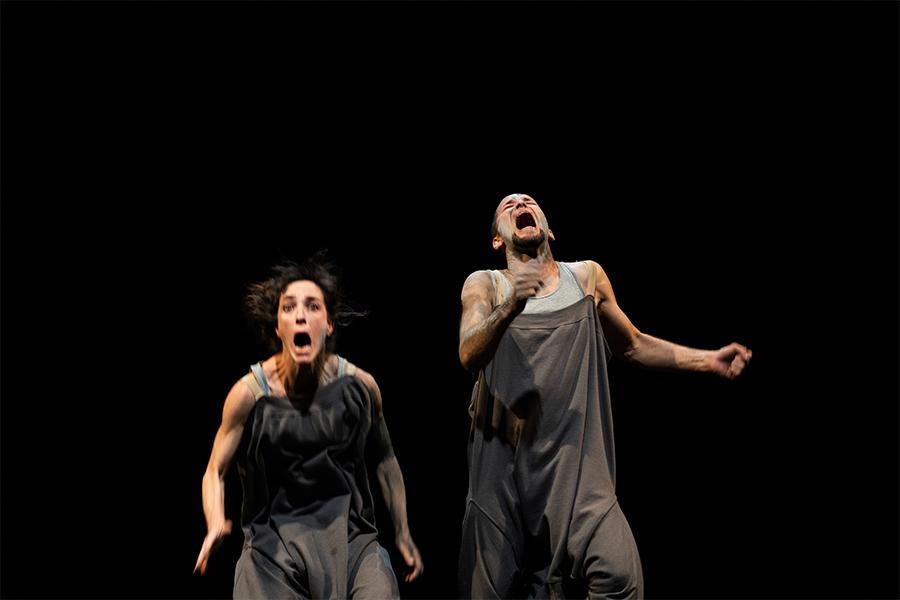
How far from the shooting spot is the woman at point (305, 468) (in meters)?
2.61

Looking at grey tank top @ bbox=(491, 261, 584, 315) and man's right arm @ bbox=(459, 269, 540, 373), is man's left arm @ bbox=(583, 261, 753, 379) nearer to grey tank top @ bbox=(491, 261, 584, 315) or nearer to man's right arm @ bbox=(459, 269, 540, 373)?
grey tank top @ bbox=(491, 261, 584, 315)

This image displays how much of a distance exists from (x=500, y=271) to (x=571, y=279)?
193 mm

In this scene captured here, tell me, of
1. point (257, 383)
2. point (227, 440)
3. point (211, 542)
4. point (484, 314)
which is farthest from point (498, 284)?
point (211, 542)

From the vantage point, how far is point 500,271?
9.05 feet

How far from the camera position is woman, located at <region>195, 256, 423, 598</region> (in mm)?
2607

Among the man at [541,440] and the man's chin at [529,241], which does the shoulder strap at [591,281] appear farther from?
the man's chin at [529,241]

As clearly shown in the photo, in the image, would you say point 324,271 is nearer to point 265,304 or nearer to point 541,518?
point 265,304

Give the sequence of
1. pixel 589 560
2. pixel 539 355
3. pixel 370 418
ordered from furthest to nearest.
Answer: pixel 370 418, pixel 539 355, pixel 589 560

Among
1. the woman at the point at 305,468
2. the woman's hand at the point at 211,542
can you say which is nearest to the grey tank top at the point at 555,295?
the woman at the point at 305,468

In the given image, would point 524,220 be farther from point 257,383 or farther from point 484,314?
point 257,383

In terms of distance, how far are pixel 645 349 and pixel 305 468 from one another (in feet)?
3.22

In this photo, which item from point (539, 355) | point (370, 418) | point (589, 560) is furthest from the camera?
point (370, 418)

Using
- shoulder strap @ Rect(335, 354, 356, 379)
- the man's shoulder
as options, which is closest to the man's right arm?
the man's shoulder

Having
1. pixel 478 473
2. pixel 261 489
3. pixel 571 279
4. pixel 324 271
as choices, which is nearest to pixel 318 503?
pixel 261 489
